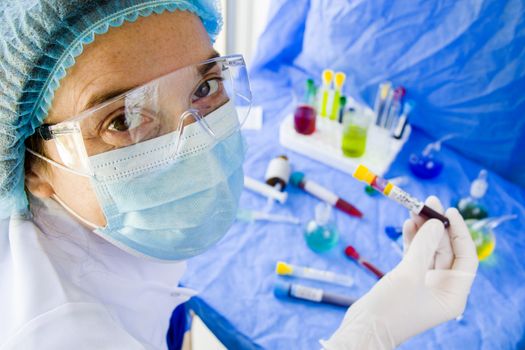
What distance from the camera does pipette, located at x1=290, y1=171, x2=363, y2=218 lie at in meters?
1.19

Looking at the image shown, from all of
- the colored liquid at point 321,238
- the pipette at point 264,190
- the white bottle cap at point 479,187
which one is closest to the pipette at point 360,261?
the colored liquid at point 321,238

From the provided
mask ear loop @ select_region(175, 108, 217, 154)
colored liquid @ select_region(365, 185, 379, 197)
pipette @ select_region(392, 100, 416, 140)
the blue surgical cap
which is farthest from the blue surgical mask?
pipette @ select_region(392, 100, 416, 140)

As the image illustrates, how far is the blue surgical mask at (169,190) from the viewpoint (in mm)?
670

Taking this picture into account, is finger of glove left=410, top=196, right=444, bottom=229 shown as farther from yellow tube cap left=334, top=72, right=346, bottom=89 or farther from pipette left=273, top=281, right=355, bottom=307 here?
yellow tube cap left=334, top=72, right=346, bottom=89

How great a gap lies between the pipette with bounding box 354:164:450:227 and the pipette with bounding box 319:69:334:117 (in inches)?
24.7

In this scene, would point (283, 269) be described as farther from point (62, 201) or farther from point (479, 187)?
point (479, 187)

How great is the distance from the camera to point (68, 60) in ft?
1.96

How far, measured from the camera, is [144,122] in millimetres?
665

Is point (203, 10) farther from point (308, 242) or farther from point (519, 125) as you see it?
point (519, 125)

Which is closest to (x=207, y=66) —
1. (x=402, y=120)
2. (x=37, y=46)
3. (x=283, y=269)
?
(x=37, y=46)

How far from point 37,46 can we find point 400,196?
0.74m

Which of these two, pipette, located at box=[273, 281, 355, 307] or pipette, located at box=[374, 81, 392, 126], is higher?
pipette, located at box=[374, 81, 392, 126]

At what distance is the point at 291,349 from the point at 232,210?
354mm

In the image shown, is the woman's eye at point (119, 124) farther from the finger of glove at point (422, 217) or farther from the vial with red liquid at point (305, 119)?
the vial with red liquid at point (305, 119)
